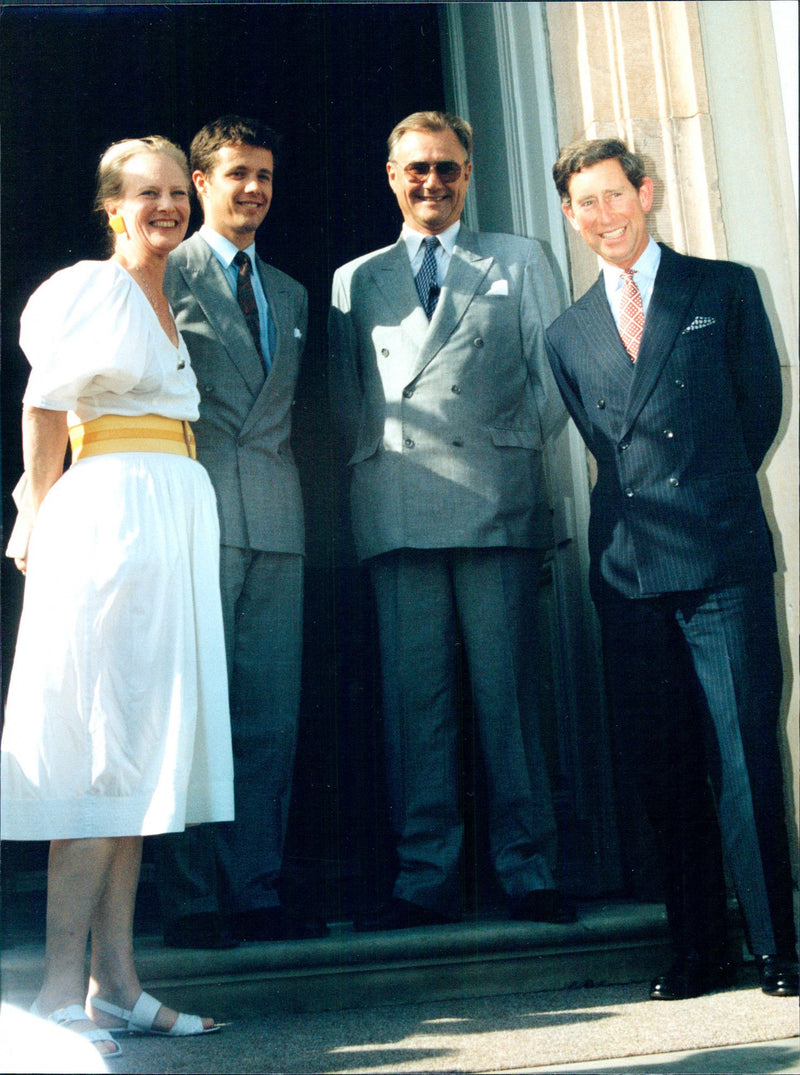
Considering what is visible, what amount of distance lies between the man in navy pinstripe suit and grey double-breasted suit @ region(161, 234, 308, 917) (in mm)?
812

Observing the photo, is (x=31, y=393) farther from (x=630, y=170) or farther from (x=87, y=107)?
(x=630, y=170)

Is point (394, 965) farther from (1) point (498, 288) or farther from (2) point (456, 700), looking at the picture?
(1) point (498, 288)

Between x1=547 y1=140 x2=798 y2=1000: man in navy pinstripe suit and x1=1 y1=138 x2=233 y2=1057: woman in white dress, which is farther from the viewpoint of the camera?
x1=547 y1=140 x2=798 y2=1000: man in navy pinstripe suit

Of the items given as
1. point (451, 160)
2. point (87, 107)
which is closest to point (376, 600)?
point (451, 160)

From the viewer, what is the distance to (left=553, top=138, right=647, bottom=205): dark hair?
3.45 m

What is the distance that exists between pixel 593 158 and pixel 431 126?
1.50 feet

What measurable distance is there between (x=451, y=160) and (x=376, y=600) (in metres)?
1.24

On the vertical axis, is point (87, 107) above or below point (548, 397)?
above

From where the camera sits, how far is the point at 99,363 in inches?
110

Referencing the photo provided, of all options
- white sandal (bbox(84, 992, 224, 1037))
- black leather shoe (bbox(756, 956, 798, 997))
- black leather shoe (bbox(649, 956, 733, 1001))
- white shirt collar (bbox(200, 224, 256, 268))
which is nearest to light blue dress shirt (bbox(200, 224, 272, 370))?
white shirt collar (bbox(200, 224, 256, 268))

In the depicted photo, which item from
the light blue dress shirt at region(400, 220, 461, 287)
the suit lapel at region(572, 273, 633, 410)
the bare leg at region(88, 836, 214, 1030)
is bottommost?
the bare leg at region(88, 836, 214, 1030)

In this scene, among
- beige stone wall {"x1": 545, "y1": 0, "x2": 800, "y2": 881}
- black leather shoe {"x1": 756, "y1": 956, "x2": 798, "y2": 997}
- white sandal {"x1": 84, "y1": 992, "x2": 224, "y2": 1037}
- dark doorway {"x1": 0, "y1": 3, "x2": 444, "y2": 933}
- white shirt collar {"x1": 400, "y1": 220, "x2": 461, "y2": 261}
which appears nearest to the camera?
white sandal {"x1": 84, "y1": 992, "x2": 224, "y2": 1037}

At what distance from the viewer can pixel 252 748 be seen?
3.26 m

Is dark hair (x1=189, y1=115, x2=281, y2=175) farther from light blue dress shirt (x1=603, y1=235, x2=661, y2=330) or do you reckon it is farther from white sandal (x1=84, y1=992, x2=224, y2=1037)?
white sandal (x1=84, y1=992, x2=224, y2=1037)
